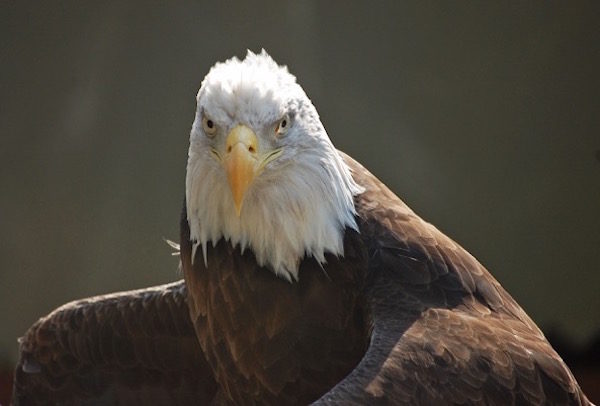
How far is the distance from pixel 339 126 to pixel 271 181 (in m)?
2.64

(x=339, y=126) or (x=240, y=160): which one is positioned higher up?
(x=240, y=160)

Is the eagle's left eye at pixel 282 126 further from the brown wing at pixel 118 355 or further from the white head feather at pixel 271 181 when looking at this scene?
the brown wing at pixel 118 355

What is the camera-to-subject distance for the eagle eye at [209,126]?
303 cm

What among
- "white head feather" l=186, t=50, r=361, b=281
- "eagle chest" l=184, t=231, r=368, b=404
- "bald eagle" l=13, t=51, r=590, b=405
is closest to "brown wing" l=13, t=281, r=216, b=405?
"bald eagle" l=13, t=51, r=590, b=405

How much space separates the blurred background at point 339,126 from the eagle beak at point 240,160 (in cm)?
270

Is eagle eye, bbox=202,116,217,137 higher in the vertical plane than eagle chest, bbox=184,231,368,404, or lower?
higher

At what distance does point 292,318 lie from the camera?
10.5 feet

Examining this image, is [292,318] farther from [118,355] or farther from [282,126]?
[118,355]

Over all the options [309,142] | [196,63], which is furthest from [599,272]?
[309,142]

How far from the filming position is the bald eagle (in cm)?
290

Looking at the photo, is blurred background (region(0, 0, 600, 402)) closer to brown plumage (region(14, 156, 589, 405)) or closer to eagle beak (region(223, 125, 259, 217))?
brown plumage (region(14, 156, 589, 405))

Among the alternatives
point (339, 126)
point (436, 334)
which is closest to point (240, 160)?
point (436, 334)

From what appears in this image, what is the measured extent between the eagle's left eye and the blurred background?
259cm

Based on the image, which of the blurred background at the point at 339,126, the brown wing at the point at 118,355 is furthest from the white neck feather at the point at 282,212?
the blurred background at the point at 339,126
